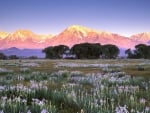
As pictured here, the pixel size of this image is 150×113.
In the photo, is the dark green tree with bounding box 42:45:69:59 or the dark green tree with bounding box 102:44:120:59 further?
the dark green tree with bounding box 42:45:69:59

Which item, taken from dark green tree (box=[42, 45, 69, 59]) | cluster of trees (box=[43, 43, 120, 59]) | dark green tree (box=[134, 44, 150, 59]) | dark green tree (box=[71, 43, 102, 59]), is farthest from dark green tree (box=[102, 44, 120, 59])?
dark green tree (box=[42, 45, 69, 59])

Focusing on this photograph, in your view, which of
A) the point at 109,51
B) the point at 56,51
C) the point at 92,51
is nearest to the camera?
the point at 92,51

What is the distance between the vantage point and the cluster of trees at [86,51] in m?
119

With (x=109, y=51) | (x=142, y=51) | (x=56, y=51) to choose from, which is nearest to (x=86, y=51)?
(x=109, y=51)

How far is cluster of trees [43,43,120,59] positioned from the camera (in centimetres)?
11888

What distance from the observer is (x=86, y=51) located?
119 metres

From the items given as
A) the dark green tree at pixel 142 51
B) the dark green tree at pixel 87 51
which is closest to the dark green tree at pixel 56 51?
the dark green tree at pixel 87 51

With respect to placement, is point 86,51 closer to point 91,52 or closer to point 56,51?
point 91,52

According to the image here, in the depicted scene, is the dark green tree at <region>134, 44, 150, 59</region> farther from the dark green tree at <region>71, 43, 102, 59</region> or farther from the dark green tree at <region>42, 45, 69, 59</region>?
the dark green tree at <region>42, 45, 69, 59</region>

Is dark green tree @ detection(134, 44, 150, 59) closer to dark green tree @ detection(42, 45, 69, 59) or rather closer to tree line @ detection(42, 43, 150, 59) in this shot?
tree line @ detection(42, 43, 150, 59)

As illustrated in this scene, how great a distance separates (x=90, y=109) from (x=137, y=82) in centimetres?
812

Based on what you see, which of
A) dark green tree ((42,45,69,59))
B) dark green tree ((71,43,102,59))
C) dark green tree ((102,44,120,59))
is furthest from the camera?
dark green tree ((42,45,69,59))

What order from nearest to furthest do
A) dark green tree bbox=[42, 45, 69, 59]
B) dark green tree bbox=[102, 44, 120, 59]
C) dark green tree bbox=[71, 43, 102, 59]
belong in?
dark green tree bbox=[71, 43, 102, 59] → dark green tree bbox=[102, 44, 120, 59] → dark green tree bbox=[42, 45, 69, 59]

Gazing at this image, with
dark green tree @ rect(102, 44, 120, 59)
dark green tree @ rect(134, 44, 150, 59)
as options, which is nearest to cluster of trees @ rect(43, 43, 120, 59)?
dark green tree @ rect(102, 44, 120, 59)
